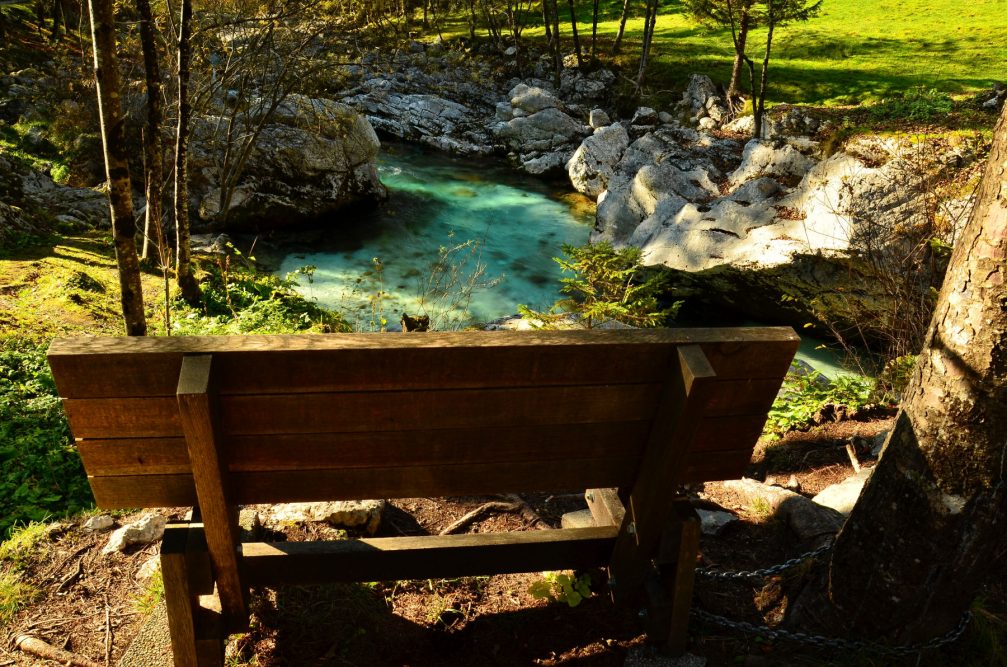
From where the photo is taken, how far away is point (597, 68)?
84.9ft

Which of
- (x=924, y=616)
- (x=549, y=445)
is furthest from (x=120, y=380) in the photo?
(x=924, y=616)

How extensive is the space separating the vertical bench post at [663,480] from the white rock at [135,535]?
241cm

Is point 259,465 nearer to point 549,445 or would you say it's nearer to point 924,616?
point 549,445

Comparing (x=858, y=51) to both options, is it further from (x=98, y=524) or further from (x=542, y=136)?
(x=98, y=524)

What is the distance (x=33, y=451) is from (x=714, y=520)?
469 centimetres

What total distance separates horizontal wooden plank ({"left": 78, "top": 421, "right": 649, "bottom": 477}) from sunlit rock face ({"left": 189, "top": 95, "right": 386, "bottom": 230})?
34.0 feet

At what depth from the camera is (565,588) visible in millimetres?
2949

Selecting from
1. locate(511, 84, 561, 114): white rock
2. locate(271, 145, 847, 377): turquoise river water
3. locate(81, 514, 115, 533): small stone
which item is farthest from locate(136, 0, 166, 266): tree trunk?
locate(511, 84, 561, 114): white rock

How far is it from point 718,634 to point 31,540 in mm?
3577

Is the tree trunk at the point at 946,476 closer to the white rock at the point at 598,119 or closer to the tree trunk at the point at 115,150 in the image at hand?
the tree trunk at the point at 115,150

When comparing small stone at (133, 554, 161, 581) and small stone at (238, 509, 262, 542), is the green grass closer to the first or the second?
small stone at (238, 509, 262, 542)

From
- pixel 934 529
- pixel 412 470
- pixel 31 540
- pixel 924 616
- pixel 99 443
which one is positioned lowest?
pixel 31 540

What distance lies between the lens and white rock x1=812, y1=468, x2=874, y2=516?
3.75 m

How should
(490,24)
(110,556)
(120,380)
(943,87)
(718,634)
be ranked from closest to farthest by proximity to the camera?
(120,380) → (718,634) → (110,556) → (943,87) → (490,24)
